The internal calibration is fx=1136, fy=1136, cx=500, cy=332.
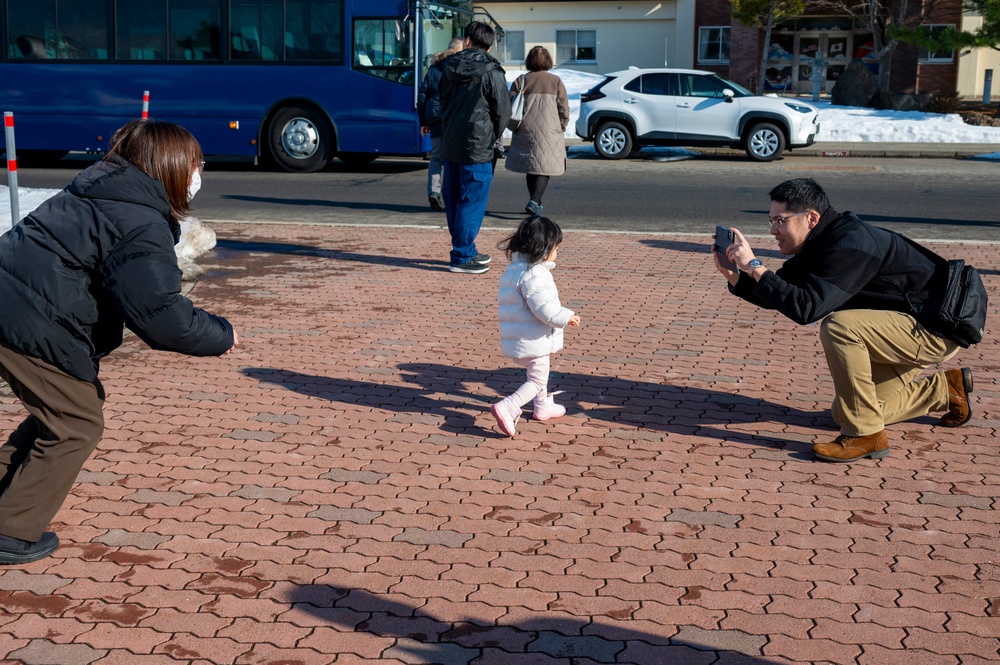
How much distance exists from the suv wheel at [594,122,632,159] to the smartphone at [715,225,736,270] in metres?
15.5

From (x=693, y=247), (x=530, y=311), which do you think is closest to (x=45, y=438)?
(x=530, y=311)

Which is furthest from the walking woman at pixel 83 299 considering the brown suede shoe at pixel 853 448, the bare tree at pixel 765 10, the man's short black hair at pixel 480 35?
the bare tree at pixel 765 10

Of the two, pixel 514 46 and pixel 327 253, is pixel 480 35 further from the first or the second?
pixel 514 46

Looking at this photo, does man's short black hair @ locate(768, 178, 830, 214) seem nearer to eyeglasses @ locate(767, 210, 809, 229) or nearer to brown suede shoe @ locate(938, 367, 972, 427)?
eyeglasses @ locate(767, 210, 809, 229)

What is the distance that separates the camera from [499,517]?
4.44 m

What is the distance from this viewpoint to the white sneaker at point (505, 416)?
534 centimetres

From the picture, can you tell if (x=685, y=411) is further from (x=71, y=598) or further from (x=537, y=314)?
(x=71, y=598)

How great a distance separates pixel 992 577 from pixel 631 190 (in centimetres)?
1192

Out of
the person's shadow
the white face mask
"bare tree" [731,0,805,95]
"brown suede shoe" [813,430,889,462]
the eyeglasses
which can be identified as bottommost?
the person's shadow

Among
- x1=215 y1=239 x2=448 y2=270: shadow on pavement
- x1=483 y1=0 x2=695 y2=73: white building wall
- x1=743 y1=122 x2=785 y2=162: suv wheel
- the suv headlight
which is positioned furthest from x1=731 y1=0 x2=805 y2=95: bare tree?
x1=215 y1=239 x2=448 y2=270: shadow on pavement

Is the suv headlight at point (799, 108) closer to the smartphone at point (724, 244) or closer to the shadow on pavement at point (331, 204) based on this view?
the shadow on pavement at point (331, 204)

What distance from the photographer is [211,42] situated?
18.2m

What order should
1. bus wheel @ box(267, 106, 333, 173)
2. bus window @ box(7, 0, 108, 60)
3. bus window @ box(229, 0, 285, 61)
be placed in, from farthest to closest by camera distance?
bus window @ box(7, 0, 108, 60), bus wheel @ box(267, 106, 333, 173), bus window @ box(229, 0, 285, 61)

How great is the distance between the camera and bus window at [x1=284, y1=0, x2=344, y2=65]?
1770cm
